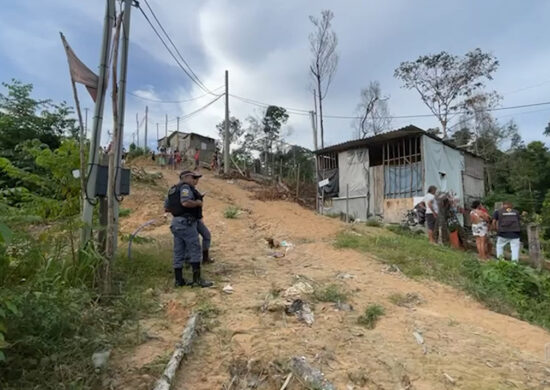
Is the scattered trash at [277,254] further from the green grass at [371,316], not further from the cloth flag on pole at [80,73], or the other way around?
the cloth flag on pole at [80,73]

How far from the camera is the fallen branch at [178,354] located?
2.43 metres

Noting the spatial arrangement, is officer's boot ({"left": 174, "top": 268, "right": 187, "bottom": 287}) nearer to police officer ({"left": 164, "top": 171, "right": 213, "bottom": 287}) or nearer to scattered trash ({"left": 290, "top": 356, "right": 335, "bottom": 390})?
police officer ({"left": 164, "top": 171, "right": 213, "bottom": 287})

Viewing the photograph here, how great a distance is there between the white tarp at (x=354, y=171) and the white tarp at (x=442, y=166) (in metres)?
2.41

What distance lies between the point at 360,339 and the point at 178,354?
166 cm

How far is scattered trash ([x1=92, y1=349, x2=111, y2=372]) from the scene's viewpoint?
2.54 m

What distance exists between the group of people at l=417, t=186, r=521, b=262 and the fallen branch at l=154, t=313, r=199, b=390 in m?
6.87

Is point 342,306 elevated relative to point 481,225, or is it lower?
lower

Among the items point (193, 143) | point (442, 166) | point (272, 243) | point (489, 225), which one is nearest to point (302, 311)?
point (272, 243)

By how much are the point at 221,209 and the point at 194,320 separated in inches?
314

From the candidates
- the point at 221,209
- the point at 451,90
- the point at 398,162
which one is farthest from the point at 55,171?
the point at 451,90

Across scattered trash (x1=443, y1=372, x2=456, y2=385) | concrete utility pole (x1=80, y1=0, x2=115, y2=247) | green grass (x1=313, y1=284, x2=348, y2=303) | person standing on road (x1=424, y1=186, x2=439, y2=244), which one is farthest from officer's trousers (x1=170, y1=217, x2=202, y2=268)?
person standing on road (x1=424, y1=186, x2=439, y2=244)

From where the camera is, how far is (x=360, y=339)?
136 inches

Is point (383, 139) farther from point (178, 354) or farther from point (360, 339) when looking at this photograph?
point (178, 354)

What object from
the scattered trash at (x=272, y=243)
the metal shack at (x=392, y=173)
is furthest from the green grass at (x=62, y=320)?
the metal shack at (x=392, y=173)
